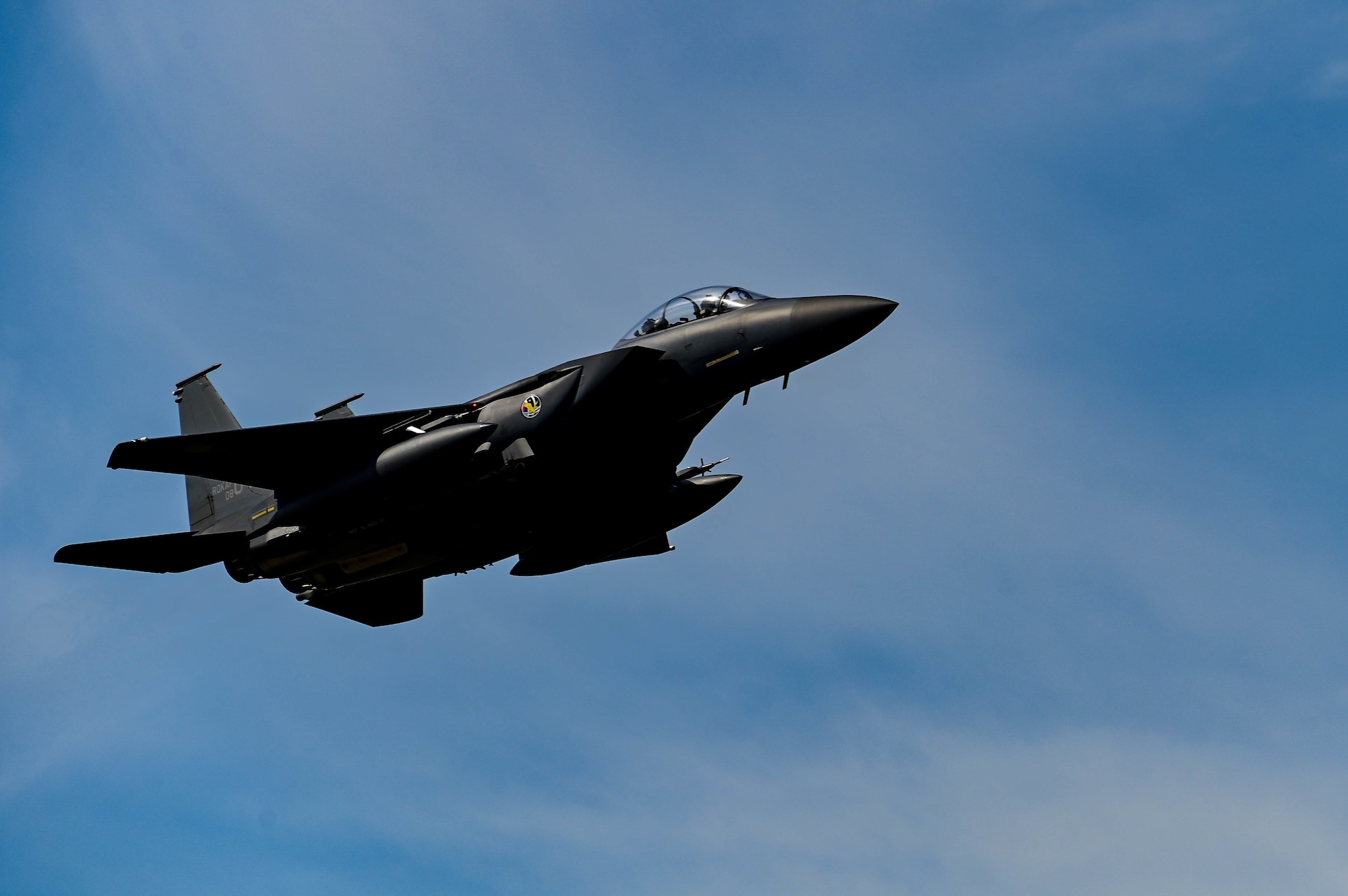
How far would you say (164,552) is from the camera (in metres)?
25.5

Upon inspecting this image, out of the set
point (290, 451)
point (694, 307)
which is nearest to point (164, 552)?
point (290, 451)

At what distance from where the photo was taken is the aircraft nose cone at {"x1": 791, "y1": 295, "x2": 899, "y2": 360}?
71.9 ft

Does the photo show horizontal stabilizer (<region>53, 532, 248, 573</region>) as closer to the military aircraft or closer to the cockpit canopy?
the military aircraft

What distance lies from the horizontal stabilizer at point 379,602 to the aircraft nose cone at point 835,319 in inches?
478

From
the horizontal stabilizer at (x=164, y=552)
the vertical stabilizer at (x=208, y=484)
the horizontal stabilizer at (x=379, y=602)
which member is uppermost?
the vertical stabilizer at (x=208, y=484)

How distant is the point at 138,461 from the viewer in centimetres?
2278

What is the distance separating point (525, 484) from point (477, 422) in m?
1.54

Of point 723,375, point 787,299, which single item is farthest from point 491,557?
point 787,299

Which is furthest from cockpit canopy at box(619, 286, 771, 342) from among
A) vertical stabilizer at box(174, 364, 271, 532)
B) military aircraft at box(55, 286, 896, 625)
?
vertical stabilizer at box(174, 364, 271, 532)

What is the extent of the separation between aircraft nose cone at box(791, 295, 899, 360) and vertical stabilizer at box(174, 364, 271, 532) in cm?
1238

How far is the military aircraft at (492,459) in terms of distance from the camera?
2266cm

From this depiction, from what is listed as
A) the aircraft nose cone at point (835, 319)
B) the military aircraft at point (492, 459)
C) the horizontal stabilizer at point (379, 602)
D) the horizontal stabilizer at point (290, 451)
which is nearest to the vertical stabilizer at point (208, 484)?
the military aircraft at point (492, 459)

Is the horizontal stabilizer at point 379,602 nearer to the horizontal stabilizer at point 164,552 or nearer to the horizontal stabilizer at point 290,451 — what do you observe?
the horizontal stabilizer at point 164,552

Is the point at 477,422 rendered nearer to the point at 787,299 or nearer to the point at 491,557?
the point at 491,557
